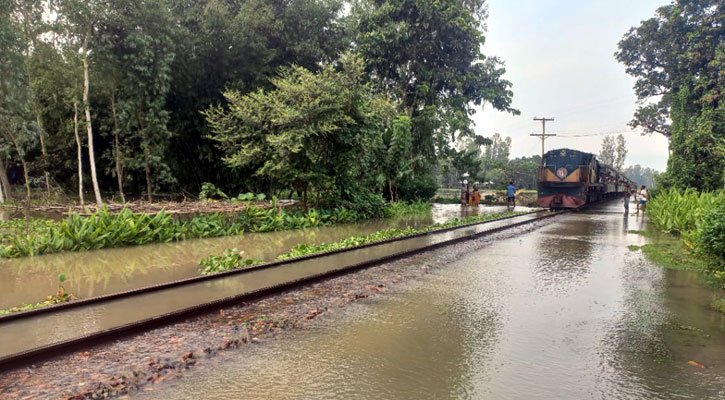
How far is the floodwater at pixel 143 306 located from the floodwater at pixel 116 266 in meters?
0.93

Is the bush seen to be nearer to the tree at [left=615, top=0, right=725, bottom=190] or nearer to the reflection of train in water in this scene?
the reflection of train in water

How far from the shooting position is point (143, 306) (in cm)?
620

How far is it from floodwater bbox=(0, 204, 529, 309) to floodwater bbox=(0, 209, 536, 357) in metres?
0.93

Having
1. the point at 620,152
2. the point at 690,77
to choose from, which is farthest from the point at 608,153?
the point at 690,77

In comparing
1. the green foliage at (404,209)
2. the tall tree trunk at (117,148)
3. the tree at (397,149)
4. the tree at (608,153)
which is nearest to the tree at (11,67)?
the tall tree trunk at (117,148)

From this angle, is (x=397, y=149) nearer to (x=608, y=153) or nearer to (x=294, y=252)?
(x=294, y=252)

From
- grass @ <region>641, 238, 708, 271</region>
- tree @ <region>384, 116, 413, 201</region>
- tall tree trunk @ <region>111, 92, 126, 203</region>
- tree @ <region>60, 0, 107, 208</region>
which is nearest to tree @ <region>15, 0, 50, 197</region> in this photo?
tree @ <region>60, 0, 107, 208</region>

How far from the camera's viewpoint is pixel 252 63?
75.6 feet

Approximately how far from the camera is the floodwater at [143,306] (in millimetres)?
4982

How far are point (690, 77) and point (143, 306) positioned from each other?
3420 cm

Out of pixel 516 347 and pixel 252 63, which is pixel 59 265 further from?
pixel 252 63

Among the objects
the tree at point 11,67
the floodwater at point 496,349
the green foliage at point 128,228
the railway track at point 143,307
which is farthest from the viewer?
the tree at point 11,67

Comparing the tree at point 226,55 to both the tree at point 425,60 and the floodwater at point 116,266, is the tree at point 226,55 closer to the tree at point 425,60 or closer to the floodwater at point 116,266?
the tree at point 425,60

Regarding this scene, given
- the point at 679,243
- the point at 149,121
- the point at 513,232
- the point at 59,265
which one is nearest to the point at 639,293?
the point at 679,243
